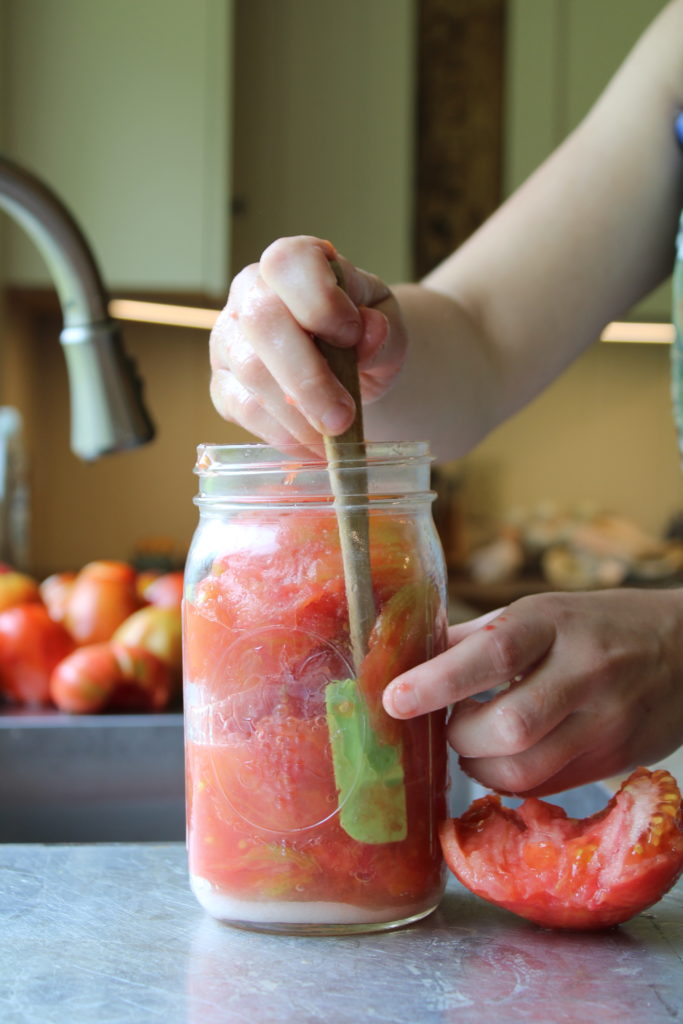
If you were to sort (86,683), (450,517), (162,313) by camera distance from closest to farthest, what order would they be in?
1. (86,683)
2. (162,313)
3. (450,517)

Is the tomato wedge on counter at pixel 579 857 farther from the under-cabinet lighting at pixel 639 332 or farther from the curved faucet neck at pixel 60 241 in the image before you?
the under-cabinet lighting at pixel 639 332

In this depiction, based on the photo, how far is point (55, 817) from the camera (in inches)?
40.2

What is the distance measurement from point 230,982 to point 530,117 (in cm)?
286

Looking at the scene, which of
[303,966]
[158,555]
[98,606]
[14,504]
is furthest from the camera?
[158,555]

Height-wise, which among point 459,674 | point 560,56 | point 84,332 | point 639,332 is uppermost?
point 560,56

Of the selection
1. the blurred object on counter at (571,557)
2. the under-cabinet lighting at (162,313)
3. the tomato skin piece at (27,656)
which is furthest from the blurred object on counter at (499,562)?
the tomato skin piece at (27,656)

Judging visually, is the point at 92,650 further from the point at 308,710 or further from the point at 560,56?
the point at 560,56

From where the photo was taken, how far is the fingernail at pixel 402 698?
17.9 inches

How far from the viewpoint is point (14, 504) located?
89.9 inches

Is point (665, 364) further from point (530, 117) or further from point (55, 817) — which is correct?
point (55, 817)

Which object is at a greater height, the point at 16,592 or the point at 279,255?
the point at 279,255

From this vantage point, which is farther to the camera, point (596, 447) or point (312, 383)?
point (596, 447)

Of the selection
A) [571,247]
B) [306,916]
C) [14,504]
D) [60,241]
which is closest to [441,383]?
[571,247]

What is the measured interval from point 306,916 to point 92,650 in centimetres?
72
